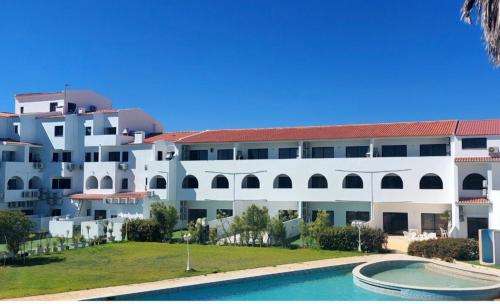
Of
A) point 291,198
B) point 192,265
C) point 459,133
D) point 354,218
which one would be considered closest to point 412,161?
point 459,133

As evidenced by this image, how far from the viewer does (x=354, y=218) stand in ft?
113

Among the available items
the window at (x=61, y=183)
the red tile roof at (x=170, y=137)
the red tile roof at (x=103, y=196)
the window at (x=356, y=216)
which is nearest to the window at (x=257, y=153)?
the red tile roof at (x=170, y=137)

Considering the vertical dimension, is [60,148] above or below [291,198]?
above

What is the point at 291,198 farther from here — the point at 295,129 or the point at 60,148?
the point at 60,148

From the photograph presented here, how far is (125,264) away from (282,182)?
1604 cm

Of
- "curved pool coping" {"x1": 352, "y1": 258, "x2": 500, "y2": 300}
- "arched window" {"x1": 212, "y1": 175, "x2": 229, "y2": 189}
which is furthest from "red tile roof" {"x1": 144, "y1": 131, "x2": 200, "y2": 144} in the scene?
"curved pool coping" {"x1": 352, "y1": 258, "x2": 500, "y2": 300}

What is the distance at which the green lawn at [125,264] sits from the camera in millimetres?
18386

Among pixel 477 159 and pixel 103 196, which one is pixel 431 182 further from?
pixel 103 196

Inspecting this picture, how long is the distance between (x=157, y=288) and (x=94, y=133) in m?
28.3

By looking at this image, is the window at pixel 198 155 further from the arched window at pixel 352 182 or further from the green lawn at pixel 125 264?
the arched window at pixel 352 182

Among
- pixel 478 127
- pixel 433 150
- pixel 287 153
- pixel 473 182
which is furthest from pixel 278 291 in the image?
pixel 478 127

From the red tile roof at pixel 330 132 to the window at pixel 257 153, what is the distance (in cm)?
111

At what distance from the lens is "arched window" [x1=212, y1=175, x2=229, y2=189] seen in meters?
→ 38.1

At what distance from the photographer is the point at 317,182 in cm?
3525
